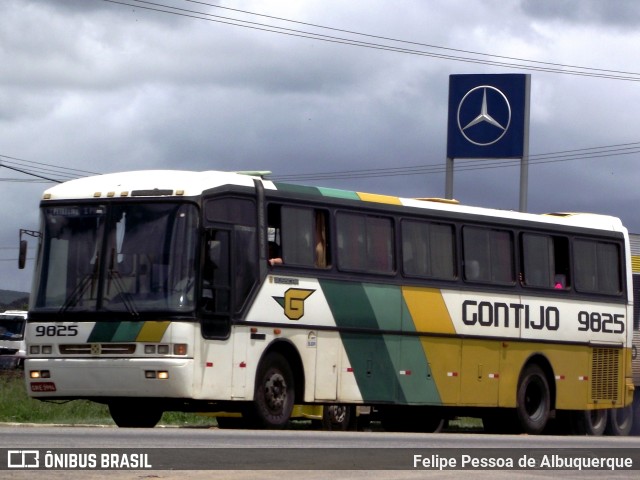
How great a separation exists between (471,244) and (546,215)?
2706 millimetres

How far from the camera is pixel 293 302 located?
20688mm

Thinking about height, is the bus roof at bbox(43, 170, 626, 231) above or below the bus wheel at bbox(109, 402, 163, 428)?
above

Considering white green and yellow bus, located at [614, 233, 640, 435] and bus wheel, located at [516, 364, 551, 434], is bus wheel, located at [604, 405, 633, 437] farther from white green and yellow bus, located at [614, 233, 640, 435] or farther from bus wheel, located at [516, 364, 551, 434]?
bus wheel, located at [516, 364, 551, 434]

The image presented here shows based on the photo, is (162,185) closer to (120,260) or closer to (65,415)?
(120,260)

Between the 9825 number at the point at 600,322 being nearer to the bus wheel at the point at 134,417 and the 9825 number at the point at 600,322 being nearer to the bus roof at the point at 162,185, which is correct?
the bus roof at the point at 162,185

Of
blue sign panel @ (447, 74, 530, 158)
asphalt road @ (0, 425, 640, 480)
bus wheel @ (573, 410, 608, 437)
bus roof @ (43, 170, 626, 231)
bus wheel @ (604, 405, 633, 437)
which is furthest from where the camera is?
blue sign panel @ (447, 74, 530, 158)

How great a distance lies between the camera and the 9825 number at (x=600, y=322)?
84.5 feet

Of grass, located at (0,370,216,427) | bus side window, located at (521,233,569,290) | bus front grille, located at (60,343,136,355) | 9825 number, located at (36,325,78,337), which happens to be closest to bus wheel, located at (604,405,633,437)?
bus side window, located at (521,233,569,290)

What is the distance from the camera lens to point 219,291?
19.7m

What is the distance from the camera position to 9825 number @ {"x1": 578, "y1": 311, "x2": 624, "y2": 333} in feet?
84.5

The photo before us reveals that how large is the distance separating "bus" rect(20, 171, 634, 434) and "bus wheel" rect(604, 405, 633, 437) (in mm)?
1724

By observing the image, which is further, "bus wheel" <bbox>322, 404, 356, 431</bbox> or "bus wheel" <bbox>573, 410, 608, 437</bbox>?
"bus wheel" <bbox>573, 410, 608, 437</bbox>

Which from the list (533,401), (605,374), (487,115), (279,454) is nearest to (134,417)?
(533,401)

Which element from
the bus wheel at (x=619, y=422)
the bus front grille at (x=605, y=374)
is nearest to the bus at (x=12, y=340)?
the bus wheel at (x=619, y=422)
